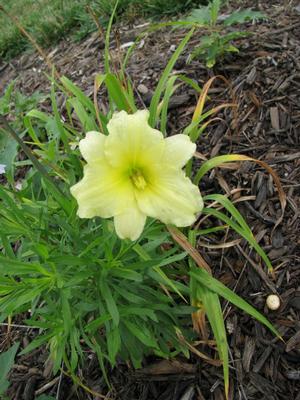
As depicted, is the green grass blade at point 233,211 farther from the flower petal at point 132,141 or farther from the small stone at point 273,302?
the flower petal at point 132,141

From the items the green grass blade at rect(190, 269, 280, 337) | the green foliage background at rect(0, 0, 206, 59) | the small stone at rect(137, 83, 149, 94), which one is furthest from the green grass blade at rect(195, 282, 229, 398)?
the green foliage background at rect(0, 0, 206, 59)

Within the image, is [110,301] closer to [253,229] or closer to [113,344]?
[113,344]

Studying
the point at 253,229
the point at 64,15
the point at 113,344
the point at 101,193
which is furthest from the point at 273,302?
the point at 64,15

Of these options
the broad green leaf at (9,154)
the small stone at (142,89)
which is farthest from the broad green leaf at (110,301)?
the small stone at (142,89)

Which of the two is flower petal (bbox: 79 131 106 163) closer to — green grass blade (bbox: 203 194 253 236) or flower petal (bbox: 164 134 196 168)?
flower petal (bbox: 164 134 196 168)

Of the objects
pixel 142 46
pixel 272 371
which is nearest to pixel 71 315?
pixel 272 371
